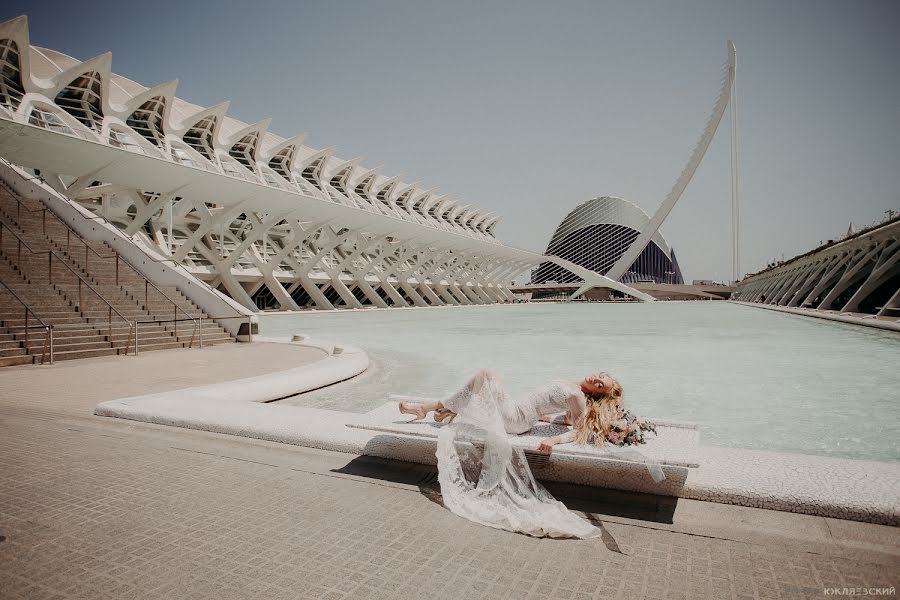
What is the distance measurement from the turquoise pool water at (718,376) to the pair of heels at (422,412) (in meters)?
2.25

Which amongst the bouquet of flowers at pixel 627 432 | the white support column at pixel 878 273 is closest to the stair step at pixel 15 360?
the bouquet of flowers at pixel 627 432

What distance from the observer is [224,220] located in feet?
84.7

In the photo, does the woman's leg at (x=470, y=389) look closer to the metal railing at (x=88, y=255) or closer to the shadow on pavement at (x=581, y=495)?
the shadow on pavement at (x=581, y=495)

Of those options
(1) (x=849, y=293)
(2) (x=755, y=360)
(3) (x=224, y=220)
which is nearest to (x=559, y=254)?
(1) (x=849, y=293)

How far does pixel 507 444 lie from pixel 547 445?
199mm

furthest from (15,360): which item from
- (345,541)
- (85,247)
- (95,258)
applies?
(345,541)

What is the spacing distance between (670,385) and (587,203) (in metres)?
92.0

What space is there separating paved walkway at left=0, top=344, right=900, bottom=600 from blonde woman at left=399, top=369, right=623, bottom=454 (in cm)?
33

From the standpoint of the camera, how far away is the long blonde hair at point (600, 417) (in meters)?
2.80

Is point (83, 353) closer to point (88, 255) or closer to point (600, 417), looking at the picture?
point (88, 255)

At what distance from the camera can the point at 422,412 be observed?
3.37 m

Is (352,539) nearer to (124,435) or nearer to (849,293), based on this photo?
(124,435)

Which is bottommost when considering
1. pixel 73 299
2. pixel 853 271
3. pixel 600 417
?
pixel 600 417

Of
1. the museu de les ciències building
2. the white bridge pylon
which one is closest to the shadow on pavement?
the museu de les ciències building
